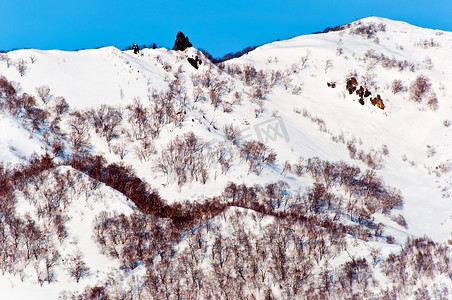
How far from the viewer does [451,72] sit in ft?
440

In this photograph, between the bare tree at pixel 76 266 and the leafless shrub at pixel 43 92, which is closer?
the bare tree at pixel 76 266

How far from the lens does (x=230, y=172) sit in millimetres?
83375

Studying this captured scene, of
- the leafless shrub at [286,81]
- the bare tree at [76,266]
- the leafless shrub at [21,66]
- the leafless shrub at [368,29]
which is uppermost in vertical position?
the leafless shrub at [368,29]

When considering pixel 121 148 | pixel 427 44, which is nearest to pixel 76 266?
pixel 121 148

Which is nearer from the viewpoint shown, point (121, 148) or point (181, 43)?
point (121, 148)

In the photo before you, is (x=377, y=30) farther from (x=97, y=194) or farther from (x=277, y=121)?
(x=97, y=194)

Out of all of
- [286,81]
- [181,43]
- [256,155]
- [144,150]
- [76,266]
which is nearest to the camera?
[76,266]

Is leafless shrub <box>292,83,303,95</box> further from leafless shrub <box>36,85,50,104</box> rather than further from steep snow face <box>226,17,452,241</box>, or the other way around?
leafless shrub <box>36,85,50,104</box>

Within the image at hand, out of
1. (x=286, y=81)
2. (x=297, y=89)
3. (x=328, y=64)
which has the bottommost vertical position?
(x=297, y=89)

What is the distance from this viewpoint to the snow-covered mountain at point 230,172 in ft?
167

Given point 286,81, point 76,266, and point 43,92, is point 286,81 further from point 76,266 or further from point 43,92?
point 76,266

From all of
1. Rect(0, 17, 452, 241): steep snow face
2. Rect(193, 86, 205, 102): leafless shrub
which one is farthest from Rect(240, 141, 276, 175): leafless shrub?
Rect(193, 86, 205, 102): leafless shrub

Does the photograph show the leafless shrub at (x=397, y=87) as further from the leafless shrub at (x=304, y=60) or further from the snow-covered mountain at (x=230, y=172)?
the leafless shrub at (x=304, y=60)

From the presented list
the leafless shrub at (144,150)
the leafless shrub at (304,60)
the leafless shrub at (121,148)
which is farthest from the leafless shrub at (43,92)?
the leafless shrub at (304,60)
